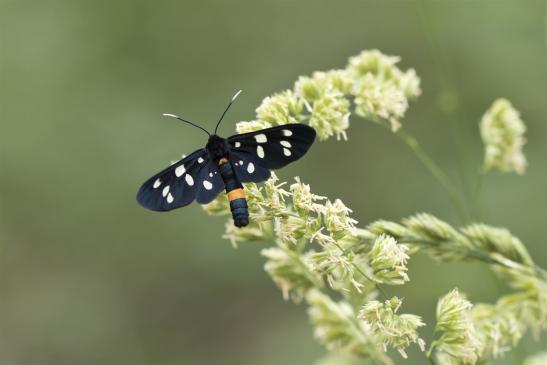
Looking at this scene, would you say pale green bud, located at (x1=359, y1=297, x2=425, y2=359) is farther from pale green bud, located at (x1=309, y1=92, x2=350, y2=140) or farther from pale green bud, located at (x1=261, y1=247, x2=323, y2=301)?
pale green bud, located at (x1=309, y1=92, x2=350, y2=140)

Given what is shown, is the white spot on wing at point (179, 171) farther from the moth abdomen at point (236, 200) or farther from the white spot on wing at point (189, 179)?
the moth abdomen at point (236, 200)

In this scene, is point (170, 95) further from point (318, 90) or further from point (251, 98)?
point (318, 90)

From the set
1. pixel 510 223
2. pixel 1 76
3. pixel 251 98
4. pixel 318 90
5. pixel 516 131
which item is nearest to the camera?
pixel 318 90

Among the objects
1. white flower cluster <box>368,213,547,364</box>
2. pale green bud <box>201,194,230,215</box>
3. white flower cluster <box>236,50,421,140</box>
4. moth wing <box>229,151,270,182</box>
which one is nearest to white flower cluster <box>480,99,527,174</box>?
white flower cluster <box>236,50,421,140</box>

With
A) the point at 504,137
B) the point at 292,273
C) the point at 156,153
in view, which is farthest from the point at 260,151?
the point at 156,153

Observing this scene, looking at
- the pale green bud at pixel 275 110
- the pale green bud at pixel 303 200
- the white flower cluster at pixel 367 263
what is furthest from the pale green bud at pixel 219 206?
the pale green bud at pixel 303 200

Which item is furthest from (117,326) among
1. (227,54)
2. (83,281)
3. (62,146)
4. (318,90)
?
(318,90)
